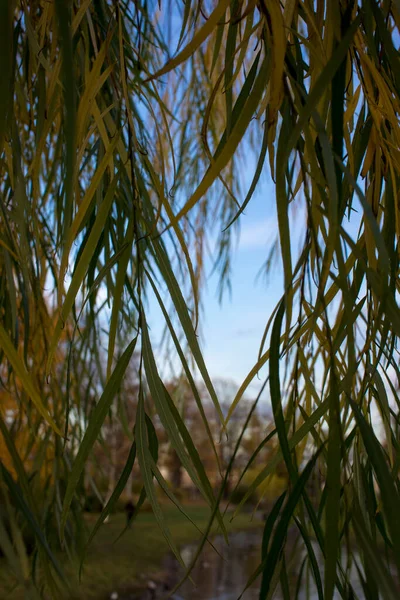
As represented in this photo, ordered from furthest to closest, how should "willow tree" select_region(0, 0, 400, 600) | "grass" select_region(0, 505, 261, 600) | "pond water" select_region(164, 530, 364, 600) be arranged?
"pond water" select_region(164, 530, 364, 600) < "grass" select_region(0, 505, 261, 600) < "willow tree" select_region(0, 0, 400, 600)

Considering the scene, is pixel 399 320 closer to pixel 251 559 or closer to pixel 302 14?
pixel 302 14

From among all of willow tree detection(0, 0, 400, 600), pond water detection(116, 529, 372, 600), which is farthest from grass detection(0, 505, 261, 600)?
willow tree detection(0, 0, 400, 600)

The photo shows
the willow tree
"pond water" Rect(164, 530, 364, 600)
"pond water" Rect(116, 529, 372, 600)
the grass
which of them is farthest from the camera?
"pond water" Rect(164, 530, 364, 600)

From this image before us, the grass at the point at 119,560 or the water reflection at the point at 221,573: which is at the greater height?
the grass at the point at 119,560

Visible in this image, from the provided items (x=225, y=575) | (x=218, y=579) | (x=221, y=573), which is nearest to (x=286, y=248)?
(x=218, y=579)

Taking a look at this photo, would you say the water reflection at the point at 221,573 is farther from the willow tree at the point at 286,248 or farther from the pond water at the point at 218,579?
the willow tree at the point at 286,248

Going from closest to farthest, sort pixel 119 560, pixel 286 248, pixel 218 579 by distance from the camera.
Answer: pixel 286 248
pixel 119 560
pixel 218 579

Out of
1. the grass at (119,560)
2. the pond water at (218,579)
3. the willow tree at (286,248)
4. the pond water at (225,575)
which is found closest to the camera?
the willow tree at (286,248)

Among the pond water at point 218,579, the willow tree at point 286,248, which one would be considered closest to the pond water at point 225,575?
the pond water at point 218,579

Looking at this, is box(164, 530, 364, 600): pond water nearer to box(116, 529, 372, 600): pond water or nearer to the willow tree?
box(116, 529, 372, 600): pond water

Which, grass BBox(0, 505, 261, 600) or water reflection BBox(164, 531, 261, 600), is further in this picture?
water reflection BBox(164, 531, 261, 600)

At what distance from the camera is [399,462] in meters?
0.42

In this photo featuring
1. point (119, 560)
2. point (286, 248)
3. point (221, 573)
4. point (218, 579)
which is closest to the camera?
point (286, 248)

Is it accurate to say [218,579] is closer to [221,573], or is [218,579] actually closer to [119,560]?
[221,573]
